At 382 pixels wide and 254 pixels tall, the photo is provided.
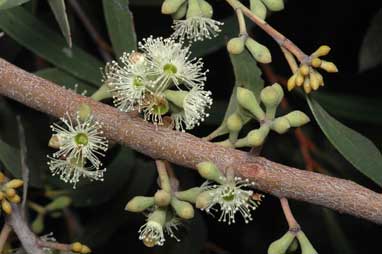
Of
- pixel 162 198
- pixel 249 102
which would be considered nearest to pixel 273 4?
pixel 249 102

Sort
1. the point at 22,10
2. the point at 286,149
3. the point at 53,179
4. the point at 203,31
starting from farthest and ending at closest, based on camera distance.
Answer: the point at 286,149 < the point at 53,179 < the point at 22,10 < the point at 203,31

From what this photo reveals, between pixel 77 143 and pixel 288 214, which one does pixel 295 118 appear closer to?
pixel 288 214

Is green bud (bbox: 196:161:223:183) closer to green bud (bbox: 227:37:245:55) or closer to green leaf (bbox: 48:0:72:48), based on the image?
green bud (bbox: 227:37:245:55)

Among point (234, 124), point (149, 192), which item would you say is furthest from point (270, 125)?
point (149, 192)

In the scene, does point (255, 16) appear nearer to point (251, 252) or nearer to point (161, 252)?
point (161, 252)

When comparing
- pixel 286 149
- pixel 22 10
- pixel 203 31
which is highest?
pixel 22 10

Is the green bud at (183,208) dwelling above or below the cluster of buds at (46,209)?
above

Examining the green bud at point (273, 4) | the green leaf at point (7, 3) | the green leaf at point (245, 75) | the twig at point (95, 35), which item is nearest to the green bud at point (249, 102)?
the green leaf at point (245, 75)

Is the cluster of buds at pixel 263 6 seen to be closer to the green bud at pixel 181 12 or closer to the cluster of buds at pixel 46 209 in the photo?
Answer: the green bud at pixel 181 12
